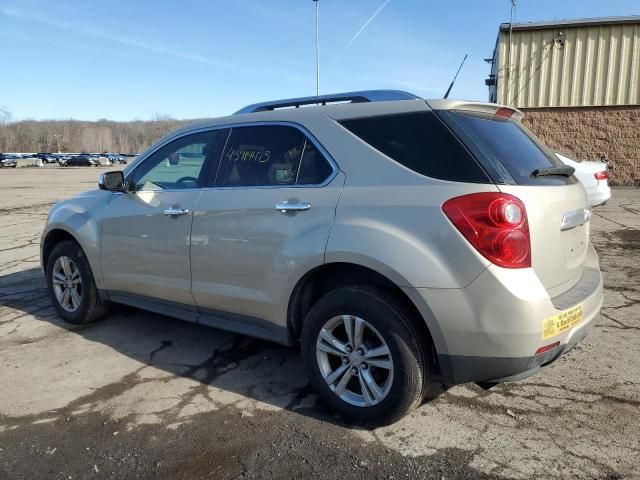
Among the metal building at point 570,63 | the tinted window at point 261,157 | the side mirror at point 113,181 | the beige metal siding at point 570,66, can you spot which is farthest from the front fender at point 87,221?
the metal building at point 570,63

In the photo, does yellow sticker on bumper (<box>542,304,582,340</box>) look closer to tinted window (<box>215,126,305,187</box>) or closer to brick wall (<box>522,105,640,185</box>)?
tinted window (<box>215,126,305,187</box>)

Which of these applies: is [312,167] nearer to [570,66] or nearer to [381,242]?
→ [381,242]

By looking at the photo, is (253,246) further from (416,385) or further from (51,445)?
(51,445)

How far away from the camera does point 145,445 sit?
2854 mm

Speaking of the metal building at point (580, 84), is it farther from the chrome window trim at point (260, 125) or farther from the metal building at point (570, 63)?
the chrome window trim at point (260, 125)

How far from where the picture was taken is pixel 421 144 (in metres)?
2.82

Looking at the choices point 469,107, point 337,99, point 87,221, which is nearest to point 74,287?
point 87,221

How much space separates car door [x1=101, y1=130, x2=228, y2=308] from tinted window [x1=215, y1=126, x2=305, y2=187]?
15 centimetres

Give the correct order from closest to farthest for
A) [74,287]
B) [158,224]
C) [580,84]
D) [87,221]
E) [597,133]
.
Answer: [158,224] < [87,221] < [74,287] < [580,84] < [597,133]

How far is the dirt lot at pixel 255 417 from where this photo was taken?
2637mm

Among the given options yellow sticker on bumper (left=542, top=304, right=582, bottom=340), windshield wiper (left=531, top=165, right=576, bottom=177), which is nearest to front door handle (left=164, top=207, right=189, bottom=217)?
windshield wiper (left=531, top=165, right=576, bottom=177)

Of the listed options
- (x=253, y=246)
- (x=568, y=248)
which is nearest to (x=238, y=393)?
(x=253, y=246)

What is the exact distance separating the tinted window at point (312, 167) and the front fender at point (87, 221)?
2145mm

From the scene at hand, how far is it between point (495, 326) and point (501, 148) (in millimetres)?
990
